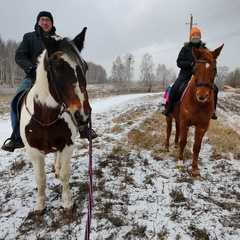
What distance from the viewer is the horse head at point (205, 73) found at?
Result: 12.2 ft

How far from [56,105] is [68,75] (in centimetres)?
70

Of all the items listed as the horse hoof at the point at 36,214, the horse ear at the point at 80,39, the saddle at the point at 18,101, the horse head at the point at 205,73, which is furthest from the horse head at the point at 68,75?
the horse head at the point at 205,73

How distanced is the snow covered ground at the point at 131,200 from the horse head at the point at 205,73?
176cm

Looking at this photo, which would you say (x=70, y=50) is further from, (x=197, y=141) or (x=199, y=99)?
(x=197, y=141)

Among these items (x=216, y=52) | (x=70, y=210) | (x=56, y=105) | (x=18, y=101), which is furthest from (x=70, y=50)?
(x=216, y=52)

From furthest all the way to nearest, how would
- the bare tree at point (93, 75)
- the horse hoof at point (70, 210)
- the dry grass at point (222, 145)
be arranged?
the bare tree at point (93, 75), the dry grass at point (222, 145), the horse hoof at point (70, 210)

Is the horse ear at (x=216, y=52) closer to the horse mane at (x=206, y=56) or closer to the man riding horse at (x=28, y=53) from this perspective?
the horse mane at (x=206, y=56)

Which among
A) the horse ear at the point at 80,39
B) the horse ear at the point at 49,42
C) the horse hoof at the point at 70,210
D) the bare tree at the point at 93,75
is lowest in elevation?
the horse hoof at the point at 70,210

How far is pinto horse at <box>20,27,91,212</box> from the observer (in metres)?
2.05

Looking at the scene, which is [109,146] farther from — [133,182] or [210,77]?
[210,77]

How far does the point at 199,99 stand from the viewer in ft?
12.3

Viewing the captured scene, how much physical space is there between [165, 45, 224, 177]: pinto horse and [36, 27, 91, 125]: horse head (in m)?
2.46

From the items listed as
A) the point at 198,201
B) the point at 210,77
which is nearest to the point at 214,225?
the point at 198,201

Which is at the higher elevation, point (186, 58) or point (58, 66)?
point (186, 58)
